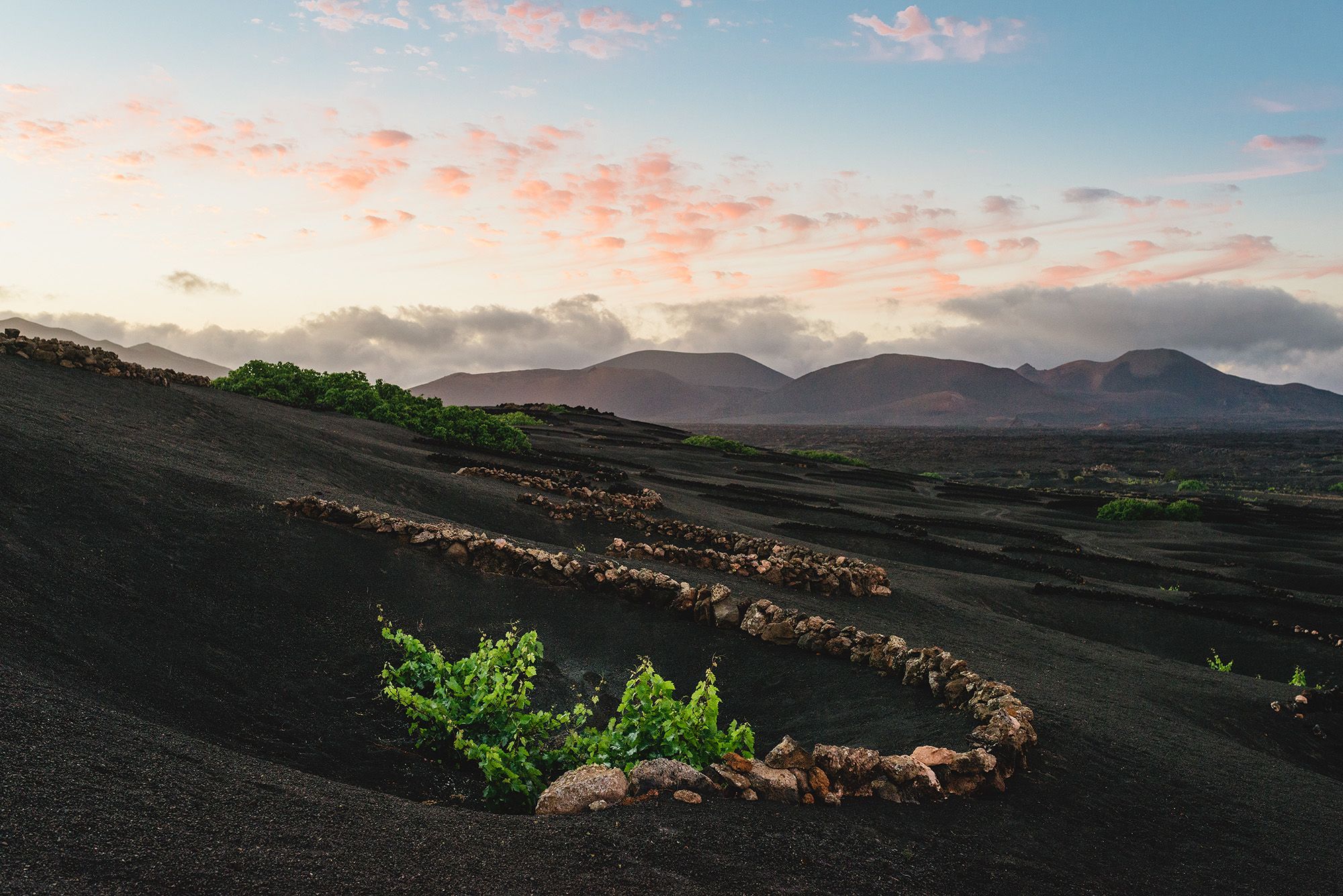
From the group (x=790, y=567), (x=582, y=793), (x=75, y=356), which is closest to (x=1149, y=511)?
(x=790, y=567)

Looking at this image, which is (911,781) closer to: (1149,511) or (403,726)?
(403,726)

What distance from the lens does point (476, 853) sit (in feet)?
15.3

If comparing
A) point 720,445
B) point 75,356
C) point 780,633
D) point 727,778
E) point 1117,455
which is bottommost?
point 780,633

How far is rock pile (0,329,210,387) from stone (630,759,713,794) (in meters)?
24.0

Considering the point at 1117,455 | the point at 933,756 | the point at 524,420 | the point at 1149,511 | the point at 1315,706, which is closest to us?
the point at 933,756

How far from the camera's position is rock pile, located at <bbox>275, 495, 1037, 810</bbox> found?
235 inches

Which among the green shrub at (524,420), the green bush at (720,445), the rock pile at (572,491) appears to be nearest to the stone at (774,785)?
the rock pile at (572,491)

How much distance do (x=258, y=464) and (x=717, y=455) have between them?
43.6 metres

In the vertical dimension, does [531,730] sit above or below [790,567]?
below

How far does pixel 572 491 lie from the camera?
80.1 ft

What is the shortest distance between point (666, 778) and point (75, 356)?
25224mm

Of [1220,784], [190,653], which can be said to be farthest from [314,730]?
[1220,784]

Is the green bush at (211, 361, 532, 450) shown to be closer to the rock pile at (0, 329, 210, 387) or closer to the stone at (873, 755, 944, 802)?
the rock pile at (0, 329, 210, 387)

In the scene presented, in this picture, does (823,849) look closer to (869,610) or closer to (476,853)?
(476,853)
